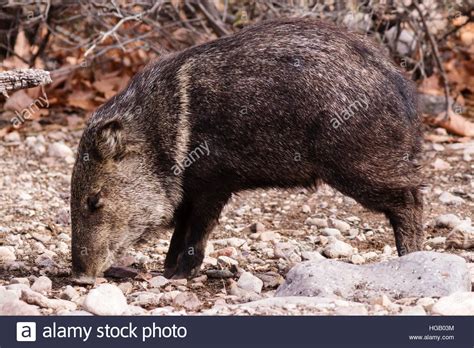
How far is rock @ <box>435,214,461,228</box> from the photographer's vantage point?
612 centimetres

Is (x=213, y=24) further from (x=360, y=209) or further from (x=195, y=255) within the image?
(x=195, y=255)

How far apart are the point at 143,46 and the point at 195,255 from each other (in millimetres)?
3413

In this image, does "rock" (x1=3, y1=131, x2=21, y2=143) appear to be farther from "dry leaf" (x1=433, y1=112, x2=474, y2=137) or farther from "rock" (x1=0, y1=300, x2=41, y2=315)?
"rock" (x1=0, y1=300, x2=41, y2=315)

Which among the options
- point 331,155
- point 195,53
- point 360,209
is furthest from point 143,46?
point 331,155

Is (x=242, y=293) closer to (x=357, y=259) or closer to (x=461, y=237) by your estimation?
(x=357, y=259)

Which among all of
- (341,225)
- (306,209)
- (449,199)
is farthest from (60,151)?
(449,199)

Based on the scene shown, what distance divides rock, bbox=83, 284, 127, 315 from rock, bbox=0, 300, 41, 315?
224mm

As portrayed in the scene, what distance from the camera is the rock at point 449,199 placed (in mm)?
6668

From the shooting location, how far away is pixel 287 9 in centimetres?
760

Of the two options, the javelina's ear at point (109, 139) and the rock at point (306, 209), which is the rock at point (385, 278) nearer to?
the javelina's ear at point (109, 139)

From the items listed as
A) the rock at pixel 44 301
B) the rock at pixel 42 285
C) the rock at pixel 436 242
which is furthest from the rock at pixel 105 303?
the rock at pixel 436 242

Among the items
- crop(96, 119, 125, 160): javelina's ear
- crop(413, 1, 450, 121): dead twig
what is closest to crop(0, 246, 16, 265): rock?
crop(96, 119, 125, 160): javelina's ear

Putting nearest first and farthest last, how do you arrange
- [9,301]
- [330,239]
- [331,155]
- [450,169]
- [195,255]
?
[9,301]
[331,155]
[195,255]
[330,239]
[450,169]

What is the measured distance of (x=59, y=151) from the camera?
7.82 m
